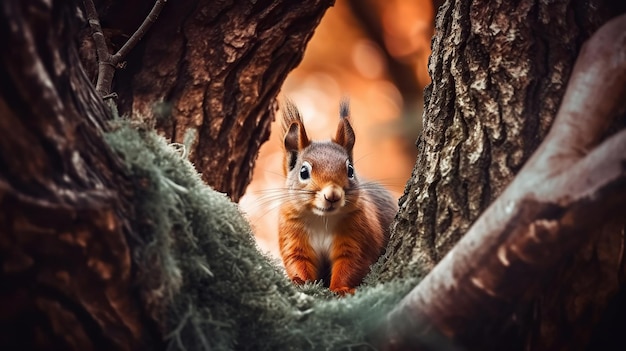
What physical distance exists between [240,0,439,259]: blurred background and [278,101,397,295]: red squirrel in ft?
7.91

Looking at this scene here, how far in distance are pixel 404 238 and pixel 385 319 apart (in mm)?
354

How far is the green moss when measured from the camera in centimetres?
131

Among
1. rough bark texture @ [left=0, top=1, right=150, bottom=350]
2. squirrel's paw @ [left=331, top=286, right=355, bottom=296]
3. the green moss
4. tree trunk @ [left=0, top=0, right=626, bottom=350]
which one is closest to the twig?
tree trunk @ [left=0, top=0, right=626, bottom=350]

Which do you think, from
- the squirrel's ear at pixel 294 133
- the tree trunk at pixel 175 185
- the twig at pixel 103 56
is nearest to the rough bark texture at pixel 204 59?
the tree trunk at pixel 175 185

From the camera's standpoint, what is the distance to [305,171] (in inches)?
103

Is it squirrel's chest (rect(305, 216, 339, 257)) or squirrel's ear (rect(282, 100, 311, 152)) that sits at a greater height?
squirrel's ear (rect(282, 100, 311, 152))

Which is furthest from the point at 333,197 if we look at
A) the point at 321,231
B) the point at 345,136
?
the point at 345,136

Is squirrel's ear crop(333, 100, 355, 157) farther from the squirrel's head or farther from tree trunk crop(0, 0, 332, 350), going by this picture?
tree trunk crop(0, 0, 332, 350)

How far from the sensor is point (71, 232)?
114 centimetres

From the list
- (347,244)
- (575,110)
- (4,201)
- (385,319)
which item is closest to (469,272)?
(385,319)

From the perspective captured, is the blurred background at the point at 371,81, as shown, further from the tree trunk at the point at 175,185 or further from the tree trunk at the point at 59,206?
the tree trunk at the point at 59,206

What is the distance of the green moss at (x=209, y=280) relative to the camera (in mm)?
1312

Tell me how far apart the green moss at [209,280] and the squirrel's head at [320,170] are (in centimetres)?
74

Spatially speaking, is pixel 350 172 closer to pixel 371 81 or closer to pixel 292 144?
pixel 292 144
